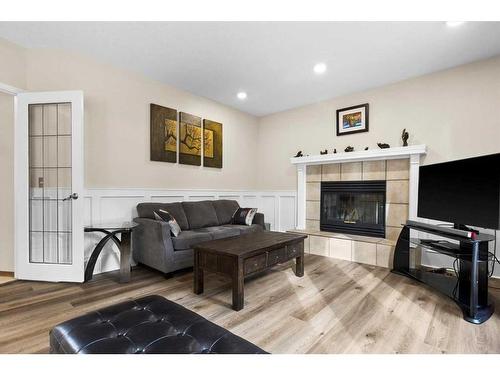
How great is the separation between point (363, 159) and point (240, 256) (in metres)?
2.64

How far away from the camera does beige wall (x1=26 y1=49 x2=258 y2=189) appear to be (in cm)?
288

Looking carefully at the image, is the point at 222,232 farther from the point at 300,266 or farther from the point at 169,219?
the point at 300,266

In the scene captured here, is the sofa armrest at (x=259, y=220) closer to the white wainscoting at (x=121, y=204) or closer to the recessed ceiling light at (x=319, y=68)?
the white wainscoting at (x=121, y=204)

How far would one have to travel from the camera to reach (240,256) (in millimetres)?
2133

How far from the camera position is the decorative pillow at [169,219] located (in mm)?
2938

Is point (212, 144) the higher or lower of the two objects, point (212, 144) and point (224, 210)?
the higher

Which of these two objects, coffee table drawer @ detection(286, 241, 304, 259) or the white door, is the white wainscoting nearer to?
the white door

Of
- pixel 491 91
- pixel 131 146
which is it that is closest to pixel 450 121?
pixel 491 91

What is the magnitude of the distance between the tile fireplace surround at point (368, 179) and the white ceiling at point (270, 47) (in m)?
1.10

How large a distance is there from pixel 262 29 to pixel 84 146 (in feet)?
7.90

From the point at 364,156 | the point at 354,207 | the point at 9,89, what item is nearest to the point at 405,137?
the point at 364,156

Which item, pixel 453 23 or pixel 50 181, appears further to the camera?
pixel 50 181

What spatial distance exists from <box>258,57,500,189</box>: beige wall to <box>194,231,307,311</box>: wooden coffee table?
2.20 m

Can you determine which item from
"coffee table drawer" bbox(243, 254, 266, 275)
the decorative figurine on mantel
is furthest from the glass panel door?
the decorative figurine on mantel
